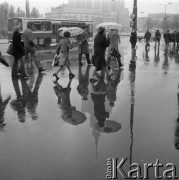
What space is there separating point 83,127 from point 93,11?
136 meters

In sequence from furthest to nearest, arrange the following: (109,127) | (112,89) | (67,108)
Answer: (112,89)
(67,108)
(109,127)

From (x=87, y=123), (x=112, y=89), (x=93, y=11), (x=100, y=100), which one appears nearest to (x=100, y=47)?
(x=112, y=89)

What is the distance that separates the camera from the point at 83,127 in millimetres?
6008

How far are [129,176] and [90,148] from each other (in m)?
0.98

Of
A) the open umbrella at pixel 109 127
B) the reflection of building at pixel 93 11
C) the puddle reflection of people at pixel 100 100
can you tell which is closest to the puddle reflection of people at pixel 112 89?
the puddle reflection of people at pixel 100 100

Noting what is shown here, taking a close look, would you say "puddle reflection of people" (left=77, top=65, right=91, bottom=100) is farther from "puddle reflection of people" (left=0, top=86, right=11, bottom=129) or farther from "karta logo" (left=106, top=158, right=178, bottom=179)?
"karta logo" (left=106, top=158, right=178, bottom=179)

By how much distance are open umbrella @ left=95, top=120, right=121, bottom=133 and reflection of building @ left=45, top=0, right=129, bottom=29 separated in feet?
331

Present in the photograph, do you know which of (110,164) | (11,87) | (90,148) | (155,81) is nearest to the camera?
(110,164)

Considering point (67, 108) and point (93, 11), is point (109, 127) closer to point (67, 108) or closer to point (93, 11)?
point (67, 108)

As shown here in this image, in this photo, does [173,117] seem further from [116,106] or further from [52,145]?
[52,145]

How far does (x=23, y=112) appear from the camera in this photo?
7.09m

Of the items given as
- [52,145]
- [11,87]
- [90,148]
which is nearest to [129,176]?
[90,148]

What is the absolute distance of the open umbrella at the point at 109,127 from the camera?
580 centimetres

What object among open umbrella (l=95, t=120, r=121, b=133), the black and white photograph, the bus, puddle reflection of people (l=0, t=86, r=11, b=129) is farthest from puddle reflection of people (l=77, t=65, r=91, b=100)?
the bus
